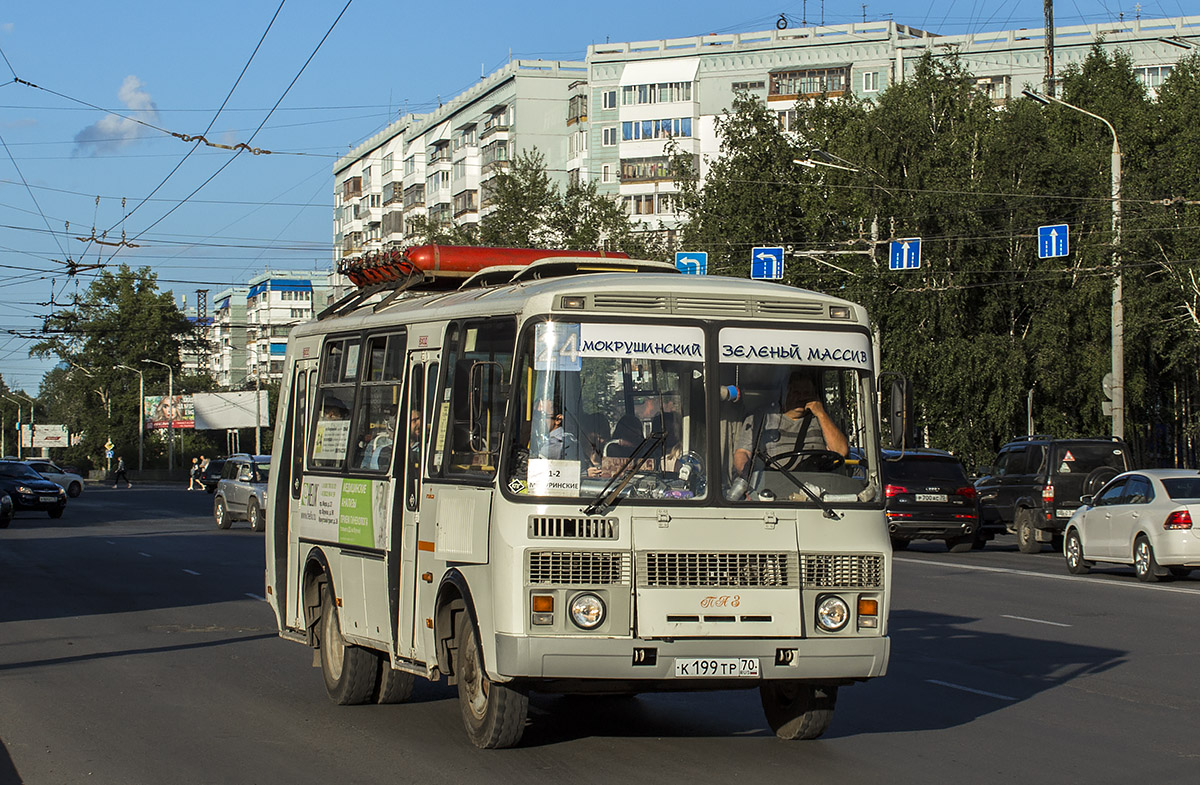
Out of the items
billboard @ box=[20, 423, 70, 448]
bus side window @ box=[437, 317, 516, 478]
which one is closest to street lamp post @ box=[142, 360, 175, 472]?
billboard @ box=[20, 423, 70, 448]

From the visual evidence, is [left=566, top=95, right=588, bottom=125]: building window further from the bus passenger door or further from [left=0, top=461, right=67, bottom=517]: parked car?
the bus passenger door

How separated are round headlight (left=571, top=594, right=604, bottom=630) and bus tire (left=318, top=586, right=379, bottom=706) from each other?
297 cm

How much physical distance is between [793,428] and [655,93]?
3067 inches

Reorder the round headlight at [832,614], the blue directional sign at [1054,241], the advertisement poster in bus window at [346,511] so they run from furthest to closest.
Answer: the blue directional sign at [1054,241] < the advertisement poster in bus window at [346,511] < the round headlight at [832,614]

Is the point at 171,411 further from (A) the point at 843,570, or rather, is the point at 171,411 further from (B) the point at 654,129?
(A) the point at 843,570

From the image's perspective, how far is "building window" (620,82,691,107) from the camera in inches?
3310

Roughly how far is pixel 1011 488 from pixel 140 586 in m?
16.2

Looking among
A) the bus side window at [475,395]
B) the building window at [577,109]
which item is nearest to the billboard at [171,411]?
the building window at [577,109]

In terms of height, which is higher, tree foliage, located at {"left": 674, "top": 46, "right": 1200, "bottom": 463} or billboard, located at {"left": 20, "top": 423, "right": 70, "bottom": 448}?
tree foliage, located at {"left": 674, "top": 46, "right": 1200, "bottom": 463}

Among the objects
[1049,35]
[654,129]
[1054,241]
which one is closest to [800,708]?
[1054,241]

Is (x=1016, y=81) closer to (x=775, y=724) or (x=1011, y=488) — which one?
(x=1011, y=488)

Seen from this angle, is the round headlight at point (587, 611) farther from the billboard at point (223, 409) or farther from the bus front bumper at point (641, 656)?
the billboard at point (223, 409)

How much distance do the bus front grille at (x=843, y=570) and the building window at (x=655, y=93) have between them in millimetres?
77498

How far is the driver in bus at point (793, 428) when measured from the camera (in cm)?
821
